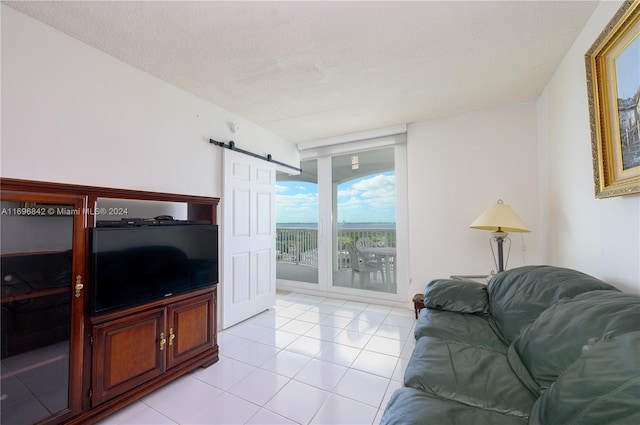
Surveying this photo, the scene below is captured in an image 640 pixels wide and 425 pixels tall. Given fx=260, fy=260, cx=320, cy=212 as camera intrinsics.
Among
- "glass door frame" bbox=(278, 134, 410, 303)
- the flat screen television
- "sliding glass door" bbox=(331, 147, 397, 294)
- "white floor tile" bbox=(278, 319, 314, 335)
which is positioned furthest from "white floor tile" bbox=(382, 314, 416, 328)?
the flat screen television

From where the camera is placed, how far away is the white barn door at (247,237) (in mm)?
2910

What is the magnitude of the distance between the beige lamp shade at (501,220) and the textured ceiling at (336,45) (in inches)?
Result: 47.5

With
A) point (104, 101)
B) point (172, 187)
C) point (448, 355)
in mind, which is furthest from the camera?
point (172, 187)

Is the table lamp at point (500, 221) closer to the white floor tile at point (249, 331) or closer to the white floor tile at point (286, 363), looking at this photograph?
the white floor tile at point (286, 363)

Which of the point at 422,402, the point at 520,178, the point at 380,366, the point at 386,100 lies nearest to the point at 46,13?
the point at 386,100

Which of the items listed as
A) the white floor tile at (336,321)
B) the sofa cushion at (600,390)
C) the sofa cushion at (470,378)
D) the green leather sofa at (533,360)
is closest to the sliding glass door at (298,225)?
the white floor tile at (336,321)

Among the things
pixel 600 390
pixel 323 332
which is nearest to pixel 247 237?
pixel 323 332

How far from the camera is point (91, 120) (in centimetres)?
189

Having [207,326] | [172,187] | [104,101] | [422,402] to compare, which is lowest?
[207,326]

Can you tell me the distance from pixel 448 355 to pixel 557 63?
8.07 feet

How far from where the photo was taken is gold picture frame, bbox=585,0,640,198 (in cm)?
120

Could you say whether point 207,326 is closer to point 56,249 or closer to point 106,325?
point 106,325

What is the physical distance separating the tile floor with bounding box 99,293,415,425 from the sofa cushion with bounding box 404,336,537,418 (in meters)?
0.58

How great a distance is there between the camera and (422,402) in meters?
1.03
